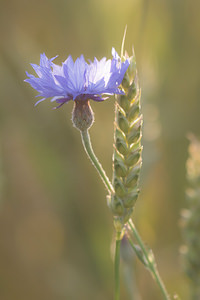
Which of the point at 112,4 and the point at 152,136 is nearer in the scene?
the point at 152,136

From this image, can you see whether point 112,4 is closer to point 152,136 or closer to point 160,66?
point 160,66

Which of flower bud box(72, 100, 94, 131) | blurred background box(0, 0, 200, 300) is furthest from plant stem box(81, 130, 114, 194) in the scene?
blurred background box(0, 0, 200, 300)

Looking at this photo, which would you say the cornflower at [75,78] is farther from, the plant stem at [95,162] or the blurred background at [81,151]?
the blurred background at [81,151]

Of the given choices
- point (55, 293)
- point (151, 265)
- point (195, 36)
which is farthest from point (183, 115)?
point (151, 265)

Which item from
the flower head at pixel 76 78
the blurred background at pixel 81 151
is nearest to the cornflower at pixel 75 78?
the flower head at pixel 76 78

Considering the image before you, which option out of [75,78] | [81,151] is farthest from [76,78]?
[81,151]

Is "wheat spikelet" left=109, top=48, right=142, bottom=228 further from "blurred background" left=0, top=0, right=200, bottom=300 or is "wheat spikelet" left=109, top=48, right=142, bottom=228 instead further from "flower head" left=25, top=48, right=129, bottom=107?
"blurred background" left=0, top=0, right=200, bottom=300

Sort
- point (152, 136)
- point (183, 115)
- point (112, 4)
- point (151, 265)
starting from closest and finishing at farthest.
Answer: point (151, 265) < point (152, 136) < point (112, 4) < point (183, 115)
